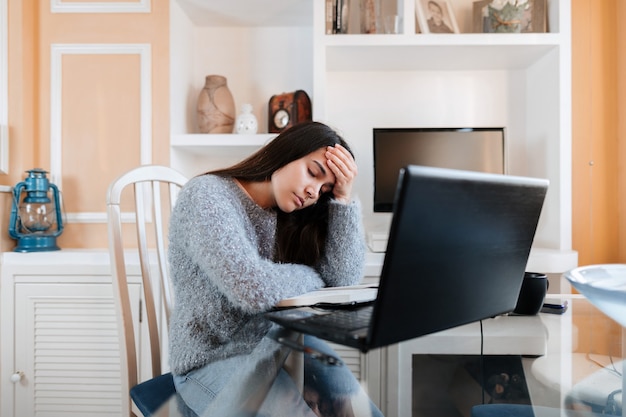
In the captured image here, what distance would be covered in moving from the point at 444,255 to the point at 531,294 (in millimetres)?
538

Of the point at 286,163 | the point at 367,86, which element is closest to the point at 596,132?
the point at 367,86

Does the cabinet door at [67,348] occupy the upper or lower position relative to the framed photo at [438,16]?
lower

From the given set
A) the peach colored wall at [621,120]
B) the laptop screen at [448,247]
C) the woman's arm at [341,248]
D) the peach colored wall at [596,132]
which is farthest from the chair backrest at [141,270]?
the peach colored wall at [621,120]

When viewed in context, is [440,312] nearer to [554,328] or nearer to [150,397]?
Answer: [554,328]

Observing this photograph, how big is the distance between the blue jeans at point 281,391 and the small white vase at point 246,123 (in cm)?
144

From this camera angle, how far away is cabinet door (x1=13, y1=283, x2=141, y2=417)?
171 cm

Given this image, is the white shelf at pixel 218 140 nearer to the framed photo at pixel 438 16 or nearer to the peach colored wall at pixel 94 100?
the peach colored wall at pixel 94 100

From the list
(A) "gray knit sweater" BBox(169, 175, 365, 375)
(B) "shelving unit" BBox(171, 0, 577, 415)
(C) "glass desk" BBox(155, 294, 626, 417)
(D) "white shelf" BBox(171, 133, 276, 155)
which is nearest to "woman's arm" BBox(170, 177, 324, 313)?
(A) "gray knit sweater" BBox(169, 175, 365, 375)

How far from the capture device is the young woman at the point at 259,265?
0.61 metres

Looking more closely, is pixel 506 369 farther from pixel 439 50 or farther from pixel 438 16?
pixel 438 16

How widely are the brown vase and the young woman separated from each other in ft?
3.14

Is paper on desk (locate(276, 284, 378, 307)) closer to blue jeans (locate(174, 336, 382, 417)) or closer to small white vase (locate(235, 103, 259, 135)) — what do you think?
blue jeans (locate(174, 336, 382, 417))

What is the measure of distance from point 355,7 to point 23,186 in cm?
165

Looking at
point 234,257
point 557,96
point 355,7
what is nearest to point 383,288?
point 234,257
